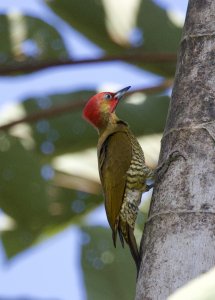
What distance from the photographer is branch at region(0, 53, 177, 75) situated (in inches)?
194

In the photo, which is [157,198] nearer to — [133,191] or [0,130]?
[133,191]

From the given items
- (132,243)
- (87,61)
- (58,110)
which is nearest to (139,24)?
(87,61)

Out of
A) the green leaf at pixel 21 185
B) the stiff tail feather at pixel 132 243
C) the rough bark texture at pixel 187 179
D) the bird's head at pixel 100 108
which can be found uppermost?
the rough bark texture at pixel 187 179

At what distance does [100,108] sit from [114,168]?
68cm

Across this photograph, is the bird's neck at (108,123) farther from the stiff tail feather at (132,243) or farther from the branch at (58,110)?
the stiff tail feather at (132,243)

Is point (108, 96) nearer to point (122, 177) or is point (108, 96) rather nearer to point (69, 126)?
point (69, 126)

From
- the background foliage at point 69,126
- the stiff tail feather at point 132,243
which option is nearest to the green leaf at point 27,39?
the background foliage at point 69,126

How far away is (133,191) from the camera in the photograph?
13.8 feet

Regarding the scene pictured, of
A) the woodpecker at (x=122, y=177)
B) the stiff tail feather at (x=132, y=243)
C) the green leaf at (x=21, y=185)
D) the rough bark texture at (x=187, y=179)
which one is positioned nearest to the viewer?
the rough bark texture at (x=187, y=179)

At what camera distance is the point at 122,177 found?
419 centimetres

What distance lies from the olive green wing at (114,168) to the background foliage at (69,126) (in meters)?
0.50

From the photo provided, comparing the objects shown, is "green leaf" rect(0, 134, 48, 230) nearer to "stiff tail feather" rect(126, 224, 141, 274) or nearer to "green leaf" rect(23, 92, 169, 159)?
"green leaf" rect(23, 92, 169, 159)

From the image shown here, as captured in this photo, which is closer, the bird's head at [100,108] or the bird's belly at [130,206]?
the bird's belly at [130,206]

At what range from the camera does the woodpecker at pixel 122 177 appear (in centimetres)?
396
